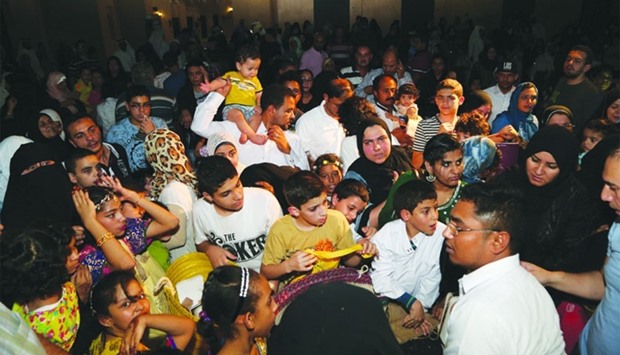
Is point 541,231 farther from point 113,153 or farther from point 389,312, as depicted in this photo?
point 113,153

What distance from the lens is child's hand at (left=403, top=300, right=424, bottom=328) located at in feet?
10.4

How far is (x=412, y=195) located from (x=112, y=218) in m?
1.97

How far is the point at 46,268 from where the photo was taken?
2451 millimetres

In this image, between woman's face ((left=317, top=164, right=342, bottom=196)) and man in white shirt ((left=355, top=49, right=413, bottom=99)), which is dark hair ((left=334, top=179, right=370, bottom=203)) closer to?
woman's face ((left=317, top=164, right=342, bottom=196))

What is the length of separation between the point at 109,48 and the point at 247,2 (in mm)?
6191

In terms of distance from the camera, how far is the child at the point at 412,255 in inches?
124

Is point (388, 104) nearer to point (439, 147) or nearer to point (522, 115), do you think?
point (522, 115)

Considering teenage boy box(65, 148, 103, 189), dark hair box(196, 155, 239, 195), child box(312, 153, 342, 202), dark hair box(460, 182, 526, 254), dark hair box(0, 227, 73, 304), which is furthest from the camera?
child box(312, 153, 342, 202)

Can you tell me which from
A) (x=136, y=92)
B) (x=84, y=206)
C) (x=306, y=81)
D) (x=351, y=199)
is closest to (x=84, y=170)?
(x=84, y=206)

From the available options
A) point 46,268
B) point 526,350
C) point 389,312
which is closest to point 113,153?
point 46,268

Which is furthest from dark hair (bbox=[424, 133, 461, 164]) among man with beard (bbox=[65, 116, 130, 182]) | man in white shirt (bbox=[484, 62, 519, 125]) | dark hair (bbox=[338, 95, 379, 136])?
man in white shirt (bbox=[484, 62, 519, 125])

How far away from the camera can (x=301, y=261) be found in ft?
9.66

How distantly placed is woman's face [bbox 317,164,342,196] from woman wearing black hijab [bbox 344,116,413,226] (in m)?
0.12

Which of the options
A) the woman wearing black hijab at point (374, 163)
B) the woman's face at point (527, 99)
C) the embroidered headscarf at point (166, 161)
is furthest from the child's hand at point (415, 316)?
the woman's face at point (527, 99)
